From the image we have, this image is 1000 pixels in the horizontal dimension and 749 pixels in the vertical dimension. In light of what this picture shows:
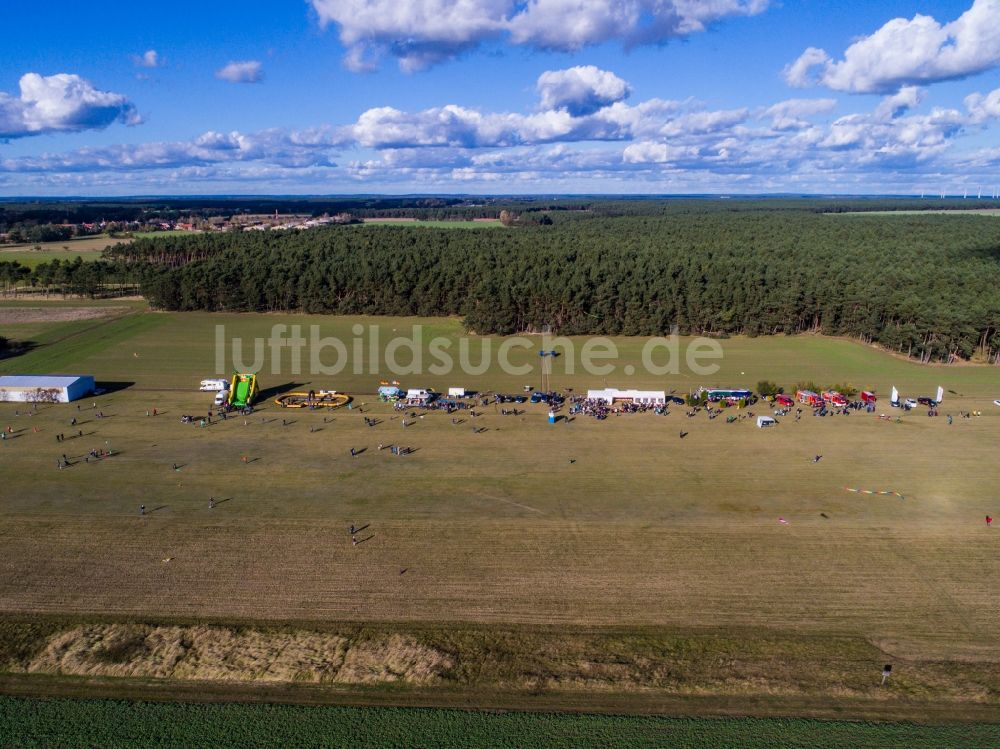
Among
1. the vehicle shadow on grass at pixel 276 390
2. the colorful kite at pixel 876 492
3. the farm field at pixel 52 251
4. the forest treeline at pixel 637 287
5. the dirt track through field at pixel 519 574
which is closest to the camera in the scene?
the dirt track through field at pixel 519 574

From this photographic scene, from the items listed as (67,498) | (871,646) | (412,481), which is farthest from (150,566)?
(871,646)

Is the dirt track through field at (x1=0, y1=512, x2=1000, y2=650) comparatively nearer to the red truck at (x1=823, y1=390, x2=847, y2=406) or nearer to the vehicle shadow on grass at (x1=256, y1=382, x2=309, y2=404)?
the red truck at (x1=823, y1=390, x2=847, y2=406)

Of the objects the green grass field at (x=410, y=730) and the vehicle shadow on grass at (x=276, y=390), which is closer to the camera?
the green grass field at (x=410, y=730)

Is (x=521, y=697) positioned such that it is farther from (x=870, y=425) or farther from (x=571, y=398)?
(x=870, y=425)

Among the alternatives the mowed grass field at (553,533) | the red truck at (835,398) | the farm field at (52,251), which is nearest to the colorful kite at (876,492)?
the mowed grass field at (553,533)

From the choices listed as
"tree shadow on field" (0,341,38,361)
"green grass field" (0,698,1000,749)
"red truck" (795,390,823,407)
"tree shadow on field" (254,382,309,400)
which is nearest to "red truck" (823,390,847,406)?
"red truck" (795,390,823,407)

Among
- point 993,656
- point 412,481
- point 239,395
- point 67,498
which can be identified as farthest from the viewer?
point 239,395

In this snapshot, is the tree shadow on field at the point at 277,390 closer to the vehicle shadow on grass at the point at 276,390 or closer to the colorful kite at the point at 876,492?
the vehicle shadow on grass at the point at 276,390
